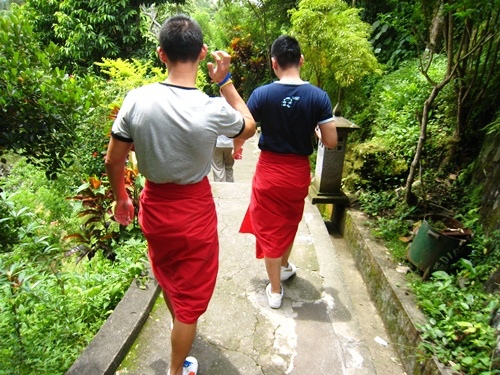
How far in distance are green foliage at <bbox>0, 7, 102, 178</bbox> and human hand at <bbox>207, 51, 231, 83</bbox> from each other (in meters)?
0.78

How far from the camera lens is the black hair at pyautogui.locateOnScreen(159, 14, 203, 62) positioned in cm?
150

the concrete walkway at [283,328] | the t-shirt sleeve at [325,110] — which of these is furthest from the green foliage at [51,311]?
the t-shirt sleeve at [325,110]

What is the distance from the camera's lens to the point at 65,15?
8000 millimetres

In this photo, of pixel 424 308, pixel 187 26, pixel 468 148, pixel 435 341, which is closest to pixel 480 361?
pixel 435 341

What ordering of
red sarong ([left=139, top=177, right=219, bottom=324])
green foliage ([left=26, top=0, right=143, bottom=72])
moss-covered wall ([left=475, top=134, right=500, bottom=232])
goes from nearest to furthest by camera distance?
red sarong ([left=139, top=177, right=219, bottom=324]) → moss-covered wall ([left=475, top=134, right=500, bottom=232]) → green foliage ([left=26, top=0, right=143, bottom=72])

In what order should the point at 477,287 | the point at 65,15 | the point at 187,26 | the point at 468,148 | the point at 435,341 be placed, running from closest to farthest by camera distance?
the point at 187,26 → the point at 435,341 → the point at 477,287 → the point at 468,148 → the point at 65,15

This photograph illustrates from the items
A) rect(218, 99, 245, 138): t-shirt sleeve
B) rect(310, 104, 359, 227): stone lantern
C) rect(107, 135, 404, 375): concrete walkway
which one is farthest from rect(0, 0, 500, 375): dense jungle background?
rect(218, 99, 245, 138): t-shirt sleeve

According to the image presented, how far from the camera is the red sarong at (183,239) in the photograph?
1709 millimetres

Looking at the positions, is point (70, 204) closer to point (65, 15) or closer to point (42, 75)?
point (42, 75)

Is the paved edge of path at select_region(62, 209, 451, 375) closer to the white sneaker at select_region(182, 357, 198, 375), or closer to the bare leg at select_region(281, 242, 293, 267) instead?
the white sneaker at select_region(182, 357, 198, 375)

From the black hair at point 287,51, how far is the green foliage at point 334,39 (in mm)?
3381

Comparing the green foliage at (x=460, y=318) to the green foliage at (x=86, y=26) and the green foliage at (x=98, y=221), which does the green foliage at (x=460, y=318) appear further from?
the green foliage at (x=86, y=26)

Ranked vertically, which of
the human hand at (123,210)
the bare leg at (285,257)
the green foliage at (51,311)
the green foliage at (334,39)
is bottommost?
the green foliage at (51,311)

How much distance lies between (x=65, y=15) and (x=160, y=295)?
8244 millimetres
